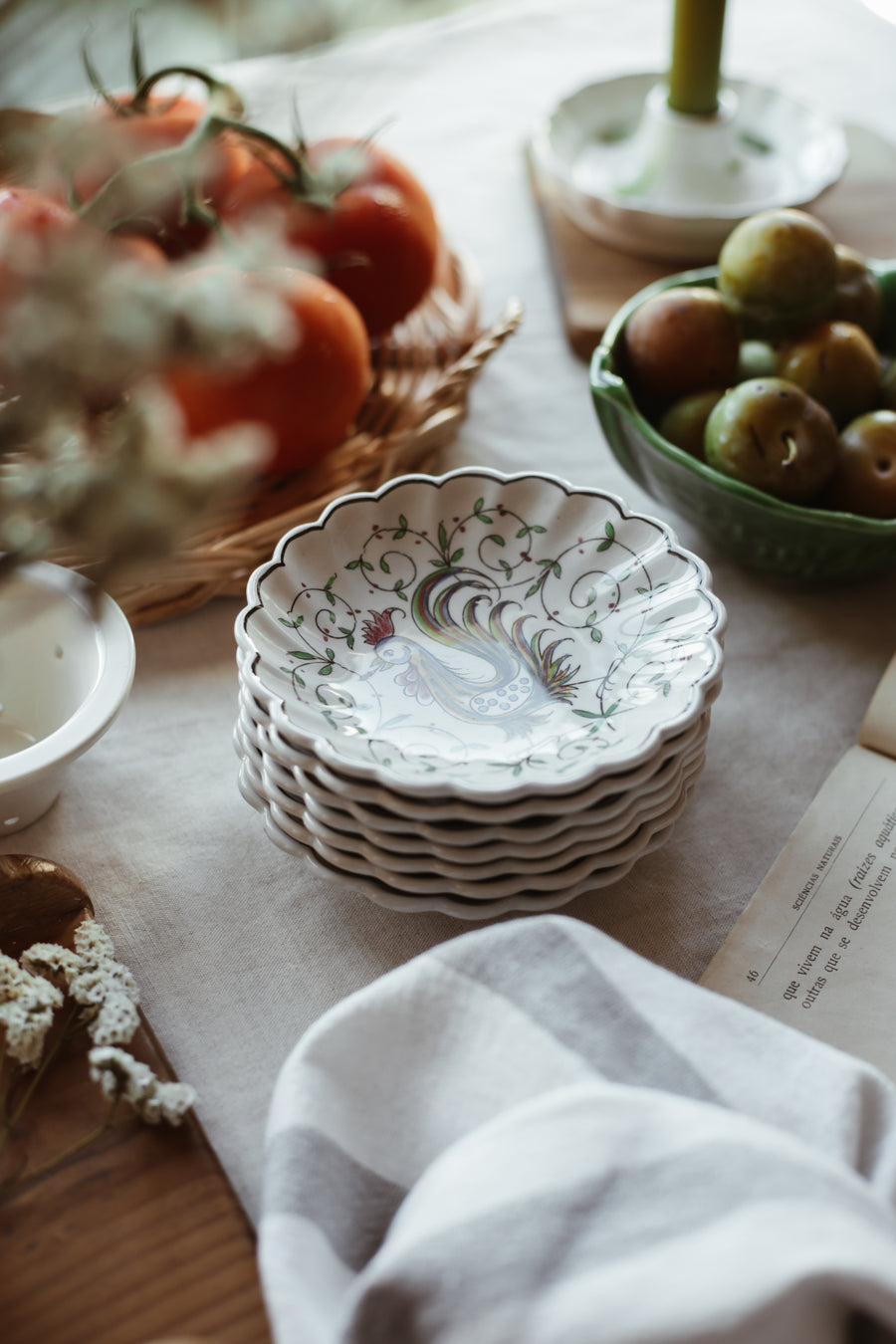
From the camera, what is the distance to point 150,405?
9.2 inches

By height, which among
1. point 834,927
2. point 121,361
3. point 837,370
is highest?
point 121,361

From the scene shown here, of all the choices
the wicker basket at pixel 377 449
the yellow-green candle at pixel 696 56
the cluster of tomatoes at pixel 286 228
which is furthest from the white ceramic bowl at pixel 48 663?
the yellow-green candle at pixel 696 56

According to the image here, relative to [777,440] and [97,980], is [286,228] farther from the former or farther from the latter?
[97,980]

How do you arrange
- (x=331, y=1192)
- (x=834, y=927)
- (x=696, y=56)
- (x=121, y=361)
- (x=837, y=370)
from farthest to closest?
1. (x=696, y=56)
2. (x=837, y=370)
3. (x=834, y=927)
4. (x=331, y=1192)
5. (x=121, y=361)

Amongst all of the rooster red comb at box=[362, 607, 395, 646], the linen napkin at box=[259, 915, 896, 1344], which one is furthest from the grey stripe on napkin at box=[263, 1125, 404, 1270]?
the rooster red comb at box=[362, 607, 395, 646]

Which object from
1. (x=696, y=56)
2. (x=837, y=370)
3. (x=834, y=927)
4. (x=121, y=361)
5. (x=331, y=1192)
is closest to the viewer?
(x=121, y=361)

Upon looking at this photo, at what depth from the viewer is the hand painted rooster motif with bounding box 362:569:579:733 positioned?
0.45 metres

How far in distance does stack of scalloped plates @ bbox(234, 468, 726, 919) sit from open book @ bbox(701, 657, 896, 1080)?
55 millimetres

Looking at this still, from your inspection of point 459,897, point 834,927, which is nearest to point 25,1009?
point 459,897

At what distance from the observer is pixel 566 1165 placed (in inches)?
11.3

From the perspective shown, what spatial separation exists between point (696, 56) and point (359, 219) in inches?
10.7

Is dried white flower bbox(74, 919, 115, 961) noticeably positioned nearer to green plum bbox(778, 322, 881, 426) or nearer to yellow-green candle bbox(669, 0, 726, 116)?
green plum bbox(778, 322, 881, 426)

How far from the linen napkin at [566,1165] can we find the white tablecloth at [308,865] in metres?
0.05

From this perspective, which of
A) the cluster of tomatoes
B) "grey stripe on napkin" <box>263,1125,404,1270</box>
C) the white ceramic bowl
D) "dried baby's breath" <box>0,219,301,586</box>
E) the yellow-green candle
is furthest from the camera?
the yellow-green candle
